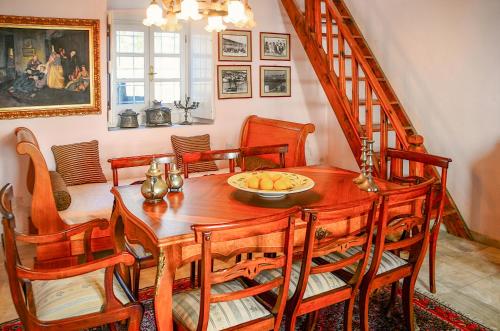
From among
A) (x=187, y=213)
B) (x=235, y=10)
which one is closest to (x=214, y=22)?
(x=235, y=10)

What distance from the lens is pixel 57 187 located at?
386 centimetres

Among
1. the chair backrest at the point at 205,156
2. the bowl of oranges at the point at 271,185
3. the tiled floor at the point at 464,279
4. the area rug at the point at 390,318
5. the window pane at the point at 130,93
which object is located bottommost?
the area rug at the point at 390,318

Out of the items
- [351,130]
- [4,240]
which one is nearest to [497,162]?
[351,130]

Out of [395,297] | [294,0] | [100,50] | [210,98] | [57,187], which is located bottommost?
[395,297]

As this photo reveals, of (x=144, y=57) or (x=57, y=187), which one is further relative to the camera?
(x=144, y=57)

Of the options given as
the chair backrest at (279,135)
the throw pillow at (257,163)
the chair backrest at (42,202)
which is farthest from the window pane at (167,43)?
the chair backrest at (42,202)

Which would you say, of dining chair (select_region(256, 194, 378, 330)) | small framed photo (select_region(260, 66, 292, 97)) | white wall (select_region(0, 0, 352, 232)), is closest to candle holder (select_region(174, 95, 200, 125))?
white wall (select_region(0, 0, 352, 232))

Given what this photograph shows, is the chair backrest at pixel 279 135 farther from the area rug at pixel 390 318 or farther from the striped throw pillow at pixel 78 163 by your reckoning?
the area rug at pixel 390 318

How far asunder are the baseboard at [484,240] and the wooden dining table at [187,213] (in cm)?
202

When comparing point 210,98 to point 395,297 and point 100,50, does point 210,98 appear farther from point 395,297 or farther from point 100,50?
point 395,297

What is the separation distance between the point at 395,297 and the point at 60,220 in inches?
99.0

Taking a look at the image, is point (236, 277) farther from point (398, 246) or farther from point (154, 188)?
point (398, 246)

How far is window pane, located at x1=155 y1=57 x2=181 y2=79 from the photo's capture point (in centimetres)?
555

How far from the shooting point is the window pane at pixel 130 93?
5.39 m
